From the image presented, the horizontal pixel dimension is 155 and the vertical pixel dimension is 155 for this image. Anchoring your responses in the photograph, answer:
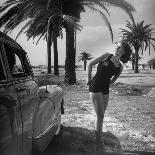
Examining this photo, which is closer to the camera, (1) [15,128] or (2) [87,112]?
(1) [15,128]

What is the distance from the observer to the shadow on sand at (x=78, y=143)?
4.79m

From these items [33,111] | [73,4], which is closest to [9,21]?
[73,4]

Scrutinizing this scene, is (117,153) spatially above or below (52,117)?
below

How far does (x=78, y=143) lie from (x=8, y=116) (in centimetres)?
314

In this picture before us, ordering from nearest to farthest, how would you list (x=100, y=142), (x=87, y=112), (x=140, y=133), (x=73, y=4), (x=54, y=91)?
1. (x=54, y=91)
2. (x=100, y=142)
3. (x=140, y=133)
4. (x=87, y=112)
5. (x=73, y=4)

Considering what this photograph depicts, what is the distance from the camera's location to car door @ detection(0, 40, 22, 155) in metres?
2.22

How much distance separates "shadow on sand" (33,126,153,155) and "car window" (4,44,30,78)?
4.78 ft

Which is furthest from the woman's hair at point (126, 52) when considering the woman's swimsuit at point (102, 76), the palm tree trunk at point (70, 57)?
the palm tree trunk at point (70, 57)

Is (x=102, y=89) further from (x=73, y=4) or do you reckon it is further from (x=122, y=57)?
(x=73, y=4)

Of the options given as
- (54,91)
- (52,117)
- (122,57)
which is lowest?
(52,117)

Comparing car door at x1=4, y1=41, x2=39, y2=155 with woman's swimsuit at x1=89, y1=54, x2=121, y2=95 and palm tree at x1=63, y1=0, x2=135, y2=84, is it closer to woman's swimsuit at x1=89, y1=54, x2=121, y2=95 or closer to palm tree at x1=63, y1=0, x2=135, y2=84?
woman's swimsuit at x1=89, y1=54, x2=121, y2=95

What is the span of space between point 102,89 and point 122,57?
22.8 inches

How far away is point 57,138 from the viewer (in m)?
5.45

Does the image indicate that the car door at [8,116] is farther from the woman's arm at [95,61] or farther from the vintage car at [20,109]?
the woman's arm at [95,61]
